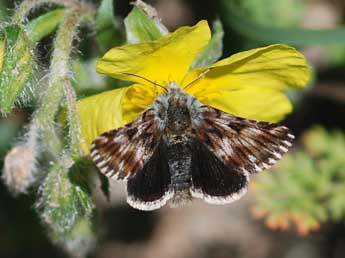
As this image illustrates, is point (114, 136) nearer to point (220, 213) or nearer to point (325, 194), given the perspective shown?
point (325, 194)

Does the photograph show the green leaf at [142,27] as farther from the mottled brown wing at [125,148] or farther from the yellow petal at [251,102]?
the mottled brown wing at [125,148]

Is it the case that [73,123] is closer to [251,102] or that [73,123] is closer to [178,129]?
[178,129]

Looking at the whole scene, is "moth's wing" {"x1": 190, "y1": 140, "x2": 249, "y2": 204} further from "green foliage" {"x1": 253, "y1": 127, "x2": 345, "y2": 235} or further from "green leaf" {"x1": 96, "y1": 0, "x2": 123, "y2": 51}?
"green foliage" {"x1": 253, "y1": 127, "x2": 345, "y2": 235}

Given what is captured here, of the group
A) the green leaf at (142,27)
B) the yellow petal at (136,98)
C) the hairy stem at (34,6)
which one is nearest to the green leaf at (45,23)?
the hairy stem at (34,6)

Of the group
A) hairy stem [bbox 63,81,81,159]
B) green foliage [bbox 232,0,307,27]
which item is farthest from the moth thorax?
green foliage [bbox 232,0,307,27]

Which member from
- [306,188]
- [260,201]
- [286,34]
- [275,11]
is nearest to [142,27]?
[286,34]
